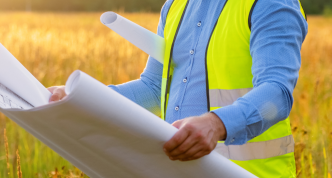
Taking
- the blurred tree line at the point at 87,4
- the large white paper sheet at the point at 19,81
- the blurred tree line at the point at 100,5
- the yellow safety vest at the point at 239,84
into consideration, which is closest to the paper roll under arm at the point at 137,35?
the yellow safety vest at the point at 239,84

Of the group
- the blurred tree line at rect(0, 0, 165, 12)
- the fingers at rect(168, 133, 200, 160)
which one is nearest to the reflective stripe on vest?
the fingers at rect(168, 133, 200, 160)

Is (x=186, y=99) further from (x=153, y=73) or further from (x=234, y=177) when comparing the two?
(x=234, y=177)

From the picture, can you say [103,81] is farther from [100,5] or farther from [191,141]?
[100,5]

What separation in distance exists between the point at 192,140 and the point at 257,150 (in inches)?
16.3

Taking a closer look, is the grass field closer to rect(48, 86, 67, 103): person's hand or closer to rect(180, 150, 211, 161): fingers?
rect(48, 86, 67, 103): person's hand

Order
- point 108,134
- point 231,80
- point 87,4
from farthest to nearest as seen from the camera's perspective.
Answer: point 87,4 → point 231,80 → point 108,134

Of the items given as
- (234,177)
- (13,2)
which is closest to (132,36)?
(234,177)

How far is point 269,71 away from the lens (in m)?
0.81

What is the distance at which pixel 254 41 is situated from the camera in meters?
0.88

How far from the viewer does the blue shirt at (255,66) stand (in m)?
0.77

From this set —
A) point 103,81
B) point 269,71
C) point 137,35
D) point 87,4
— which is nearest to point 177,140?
point 269,71

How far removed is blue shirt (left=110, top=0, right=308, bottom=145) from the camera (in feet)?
2.53

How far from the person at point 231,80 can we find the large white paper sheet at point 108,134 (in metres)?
0.04

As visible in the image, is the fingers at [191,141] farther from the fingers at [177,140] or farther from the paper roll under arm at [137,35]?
the paper roll under arm at [137,35]
